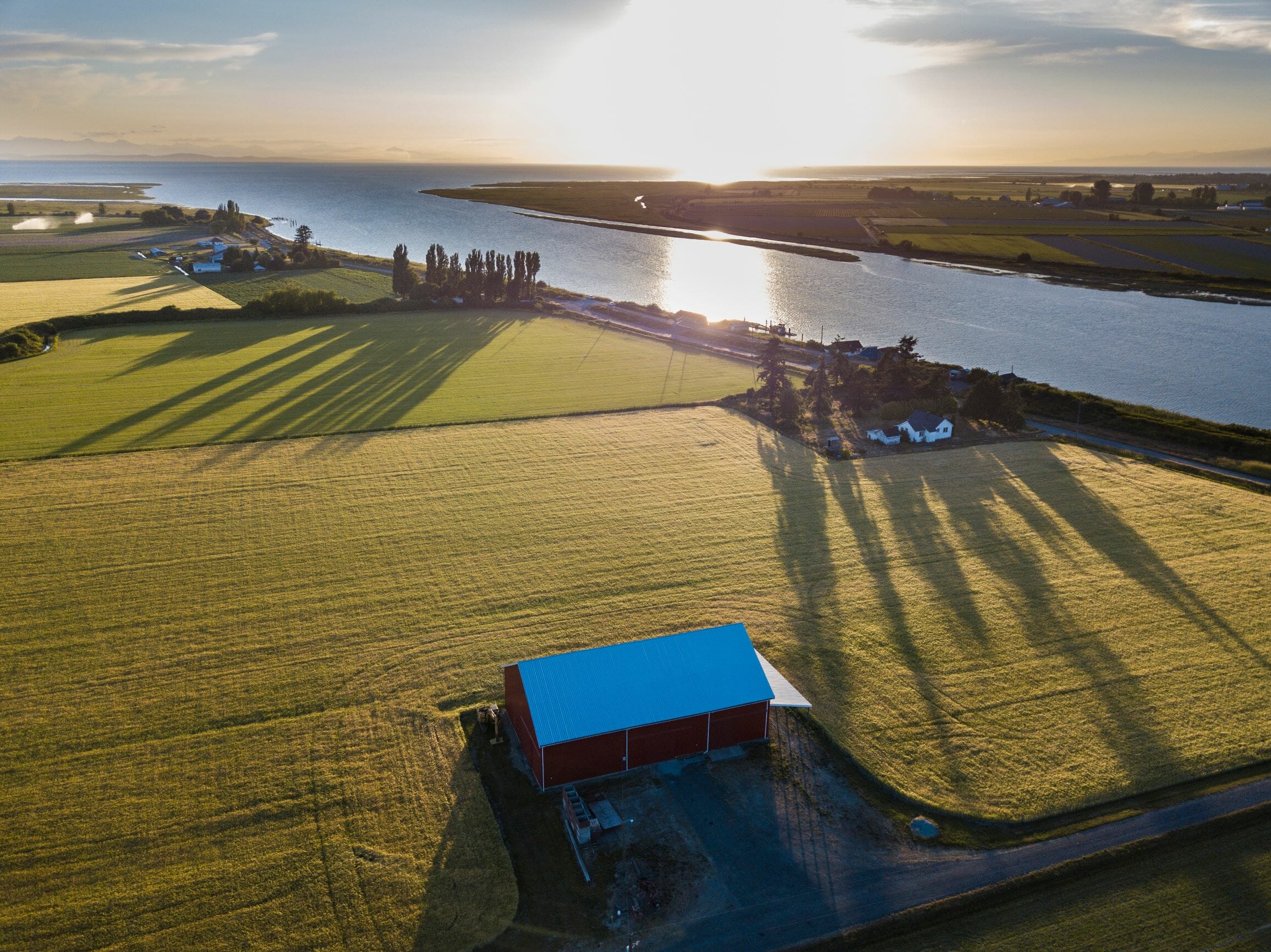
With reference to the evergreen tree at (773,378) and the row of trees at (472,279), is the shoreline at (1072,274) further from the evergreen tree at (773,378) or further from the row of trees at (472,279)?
the evergreen tree at (773,378)

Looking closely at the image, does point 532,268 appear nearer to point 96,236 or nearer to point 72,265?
point 72,265

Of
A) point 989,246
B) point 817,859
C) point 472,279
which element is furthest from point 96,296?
point 989,246

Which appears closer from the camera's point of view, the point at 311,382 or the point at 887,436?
the point at 887,436

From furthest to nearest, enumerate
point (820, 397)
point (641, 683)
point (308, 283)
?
point (308, 283) → point (820, 397) → point (641, 683)

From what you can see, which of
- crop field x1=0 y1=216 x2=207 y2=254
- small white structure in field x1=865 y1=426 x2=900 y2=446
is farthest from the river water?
crop field x1=0 y1=216 x2=207 y2=254

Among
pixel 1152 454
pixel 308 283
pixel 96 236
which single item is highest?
pixel 96 236

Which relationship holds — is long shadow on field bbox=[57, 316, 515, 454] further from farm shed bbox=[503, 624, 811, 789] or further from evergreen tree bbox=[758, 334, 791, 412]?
farm shed bbox=[503, 624, 811, 789]

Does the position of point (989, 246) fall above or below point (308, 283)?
above

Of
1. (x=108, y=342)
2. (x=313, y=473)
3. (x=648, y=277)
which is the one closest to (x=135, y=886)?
(x=313, y=473)
